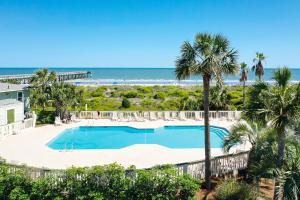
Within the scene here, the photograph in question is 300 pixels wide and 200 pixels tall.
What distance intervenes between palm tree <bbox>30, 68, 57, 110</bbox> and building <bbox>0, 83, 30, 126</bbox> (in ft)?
2.48

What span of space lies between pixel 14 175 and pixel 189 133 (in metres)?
16.5

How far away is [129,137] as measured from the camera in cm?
2369

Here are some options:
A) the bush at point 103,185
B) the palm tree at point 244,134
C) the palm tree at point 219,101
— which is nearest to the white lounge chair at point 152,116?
the palm tree at point 219,101

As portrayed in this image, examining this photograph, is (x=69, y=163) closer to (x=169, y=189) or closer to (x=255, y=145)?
(x=169, y=189)

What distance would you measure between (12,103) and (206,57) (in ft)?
57.8

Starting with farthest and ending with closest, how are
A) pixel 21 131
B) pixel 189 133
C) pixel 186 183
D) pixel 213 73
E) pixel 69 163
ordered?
1. pixel 189 133
2. pixel 21 131
3. pixel 69 163
4. pixel 213 73
5. pixel 186 183

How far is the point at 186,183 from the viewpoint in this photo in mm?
9906

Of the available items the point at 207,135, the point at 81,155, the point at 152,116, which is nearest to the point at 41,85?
the point at 152,116

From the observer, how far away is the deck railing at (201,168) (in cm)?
1050

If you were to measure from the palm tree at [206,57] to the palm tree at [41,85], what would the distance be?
55.4 ft

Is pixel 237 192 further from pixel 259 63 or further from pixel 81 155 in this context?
pixel 259 63

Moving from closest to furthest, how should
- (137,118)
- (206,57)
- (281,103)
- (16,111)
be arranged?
(281,103) → (206,57) → (16,111) → (137,118)

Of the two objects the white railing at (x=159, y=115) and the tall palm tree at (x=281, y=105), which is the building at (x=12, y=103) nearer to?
the white railing at (x=159, y=115)

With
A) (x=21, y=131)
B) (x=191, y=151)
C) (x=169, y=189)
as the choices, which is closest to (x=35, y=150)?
(x=21, y=131)
